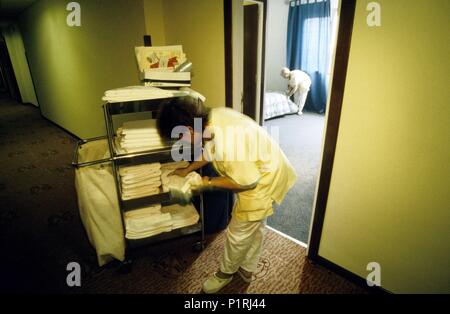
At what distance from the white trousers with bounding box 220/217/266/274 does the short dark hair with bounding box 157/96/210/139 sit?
2.01 feet

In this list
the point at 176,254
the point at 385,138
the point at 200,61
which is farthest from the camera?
the point at 200,61

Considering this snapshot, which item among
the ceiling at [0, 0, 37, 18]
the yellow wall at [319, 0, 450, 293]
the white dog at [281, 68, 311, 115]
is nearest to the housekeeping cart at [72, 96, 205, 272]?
the yellow wall at [319, 0, 450, 293]

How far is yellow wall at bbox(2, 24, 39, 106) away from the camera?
7539 mm

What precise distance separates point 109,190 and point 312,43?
19.7 ft

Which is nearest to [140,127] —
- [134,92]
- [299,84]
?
[134,92]

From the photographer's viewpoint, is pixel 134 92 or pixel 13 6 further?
pixel 13 6

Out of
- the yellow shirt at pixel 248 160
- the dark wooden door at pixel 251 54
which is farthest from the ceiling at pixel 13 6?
the yellow shirt at pixel 248 160

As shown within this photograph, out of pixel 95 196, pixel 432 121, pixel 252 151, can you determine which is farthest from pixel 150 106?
pixel 432 121

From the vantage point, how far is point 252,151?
128 centimetres

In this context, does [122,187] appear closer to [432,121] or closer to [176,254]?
[176,254]

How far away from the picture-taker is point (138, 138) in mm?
1480

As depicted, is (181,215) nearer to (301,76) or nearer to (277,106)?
(277,106)
